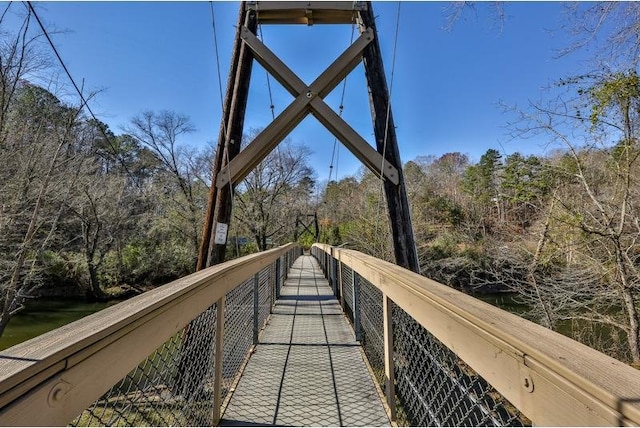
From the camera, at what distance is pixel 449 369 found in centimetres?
129

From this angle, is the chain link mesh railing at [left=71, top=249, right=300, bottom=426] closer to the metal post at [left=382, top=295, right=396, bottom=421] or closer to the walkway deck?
the walkway deck

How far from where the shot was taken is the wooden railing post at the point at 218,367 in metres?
1.76

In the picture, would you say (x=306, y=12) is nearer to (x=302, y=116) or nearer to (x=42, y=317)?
(x=302, y=116)

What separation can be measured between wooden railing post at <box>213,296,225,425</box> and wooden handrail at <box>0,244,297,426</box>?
0.80 metres

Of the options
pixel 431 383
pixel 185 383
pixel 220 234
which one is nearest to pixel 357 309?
pixel 220 234

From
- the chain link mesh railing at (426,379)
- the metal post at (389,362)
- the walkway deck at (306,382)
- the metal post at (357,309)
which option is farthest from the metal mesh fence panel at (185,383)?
the metal post at (357,309)

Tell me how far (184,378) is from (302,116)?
108 inches

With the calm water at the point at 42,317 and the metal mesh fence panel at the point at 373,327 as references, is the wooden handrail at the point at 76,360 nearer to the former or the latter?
the metal mesh fence panel at the point at 373,327

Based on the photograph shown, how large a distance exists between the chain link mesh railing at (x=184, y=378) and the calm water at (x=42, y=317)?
8902 millimetres

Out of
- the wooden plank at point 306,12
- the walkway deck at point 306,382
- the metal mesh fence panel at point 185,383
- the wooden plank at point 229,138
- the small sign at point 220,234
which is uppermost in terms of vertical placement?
the wooden plank at point 306,12

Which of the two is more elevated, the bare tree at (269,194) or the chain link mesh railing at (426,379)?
the bare tree at (269,194)

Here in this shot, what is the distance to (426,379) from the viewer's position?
165cm

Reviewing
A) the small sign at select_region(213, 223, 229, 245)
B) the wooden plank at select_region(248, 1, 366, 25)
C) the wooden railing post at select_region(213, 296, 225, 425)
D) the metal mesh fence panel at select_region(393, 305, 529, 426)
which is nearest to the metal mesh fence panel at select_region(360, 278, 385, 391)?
the metal mesh fence panel at select_region(393, 305, 529, 426)

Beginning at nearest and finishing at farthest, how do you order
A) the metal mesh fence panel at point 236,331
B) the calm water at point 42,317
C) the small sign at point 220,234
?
the metal mesh fence panel at point 236,331 < the small sign at point 220,234 < the calm water at point 42,317
